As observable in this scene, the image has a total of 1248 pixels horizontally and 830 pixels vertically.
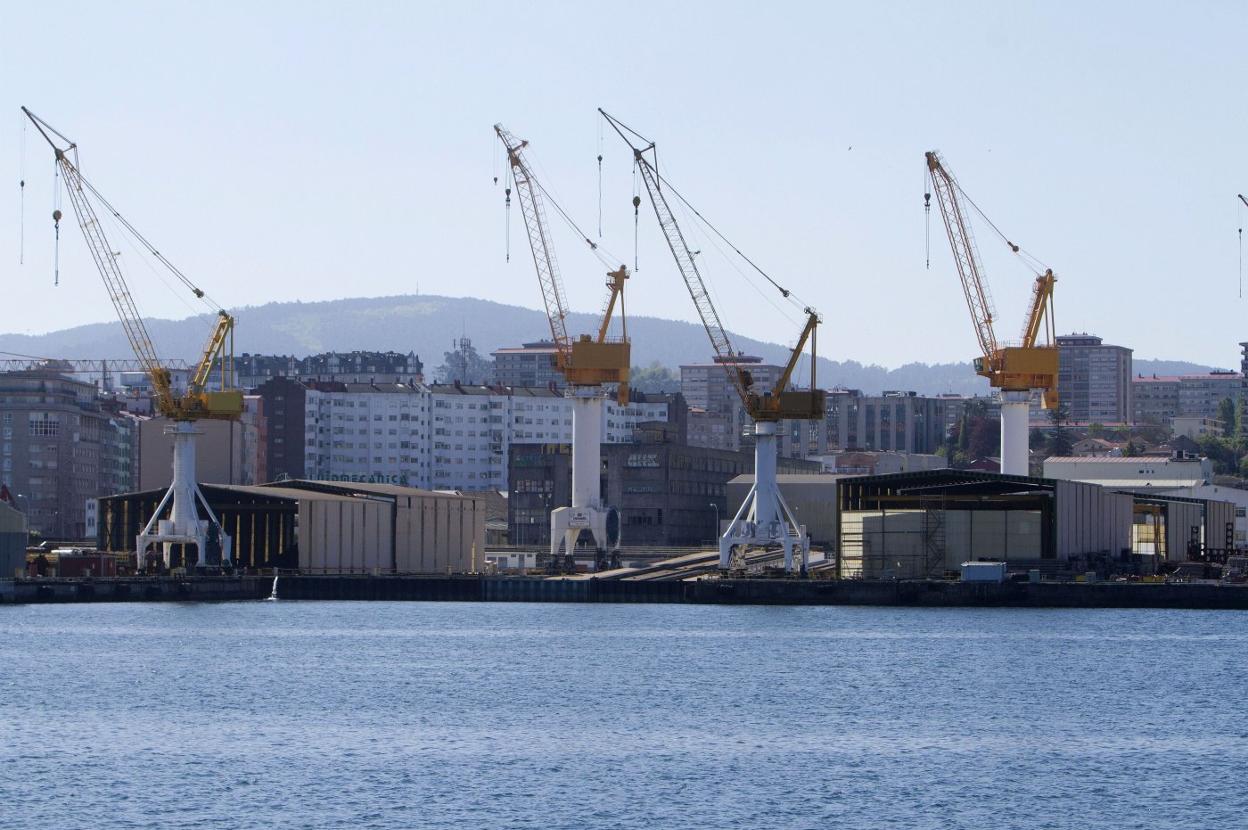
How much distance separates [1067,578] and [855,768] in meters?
74.2

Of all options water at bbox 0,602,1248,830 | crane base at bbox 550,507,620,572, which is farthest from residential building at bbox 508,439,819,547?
water at bbox 0,602,1248,830

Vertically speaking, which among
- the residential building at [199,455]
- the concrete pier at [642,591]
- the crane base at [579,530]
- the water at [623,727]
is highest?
A: the residential building at [199,455]

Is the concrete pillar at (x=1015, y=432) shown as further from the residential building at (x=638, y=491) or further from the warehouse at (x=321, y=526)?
the warehouse at (x=321, y=526)

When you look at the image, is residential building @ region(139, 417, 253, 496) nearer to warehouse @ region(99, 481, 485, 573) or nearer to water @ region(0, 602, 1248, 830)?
warehouse @ region(99, 481, 485, 573)

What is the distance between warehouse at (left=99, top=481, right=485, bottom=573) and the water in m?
31.0

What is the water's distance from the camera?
52053 millimetres

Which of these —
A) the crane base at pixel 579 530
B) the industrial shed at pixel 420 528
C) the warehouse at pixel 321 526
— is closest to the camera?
the warehouse at pixel 321 526

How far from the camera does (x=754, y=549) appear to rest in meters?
156

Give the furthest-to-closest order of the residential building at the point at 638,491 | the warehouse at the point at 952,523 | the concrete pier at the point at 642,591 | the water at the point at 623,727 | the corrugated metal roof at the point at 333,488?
1. the residential building at the point at 638,491
2. the corrugated metal roof at the point at 333,488
3. the warehouse at the point at 952,523
4. the concrete pier at the point at 642,591
5. the water at the point at 623,727

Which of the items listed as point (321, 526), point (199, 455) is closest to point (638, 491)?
point (199, 455)

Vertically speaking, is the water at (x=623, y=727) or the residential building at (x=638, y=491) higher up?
the residential building at (x=638, y=491)

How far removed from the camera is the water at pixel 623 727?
52053mm

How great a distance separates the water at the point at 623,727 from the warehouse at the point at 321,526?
31.0 meters

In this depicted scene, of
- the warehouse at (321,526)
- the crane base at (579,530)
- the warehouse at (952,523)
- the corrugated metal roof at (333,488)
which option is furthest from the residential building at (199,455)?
the warehouse at (952,523)
